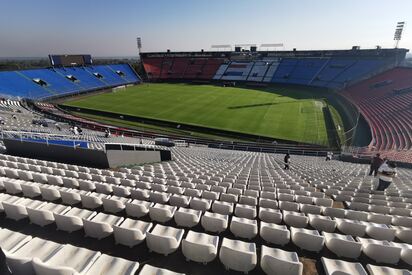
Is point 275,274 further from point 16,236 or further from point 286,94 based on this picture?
point 286,94

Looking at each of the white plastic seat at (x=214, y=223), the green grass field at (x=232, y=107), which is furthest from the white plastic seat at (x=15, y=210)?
the green grass field at (x=232, y=107)

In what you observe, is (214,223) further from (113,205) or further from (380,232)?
(380,232)

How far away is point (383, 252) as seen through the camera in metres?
5.16

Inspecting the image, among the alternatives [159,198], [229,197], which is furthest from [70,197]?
[229,197]

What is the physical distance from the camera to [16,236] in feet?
15.9

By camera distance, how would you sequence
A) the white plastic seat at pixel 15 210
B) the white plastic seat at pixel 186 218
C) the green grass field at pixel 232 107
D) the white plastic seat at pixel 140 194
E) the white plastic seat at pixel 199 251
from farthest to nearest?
the green grass field at pixel 232 107 < the white plastic seat at pixel 140 194 < the white plastic seat at pixel 186 218 < the white plastic seat at pixel 15 210 < the white plastic seat at pixel 199 251

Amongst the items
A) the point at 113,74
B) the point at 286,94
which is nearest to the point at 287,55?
the point at 286,94

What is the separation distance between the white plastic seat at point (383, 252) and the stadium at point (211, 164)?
0.11ft

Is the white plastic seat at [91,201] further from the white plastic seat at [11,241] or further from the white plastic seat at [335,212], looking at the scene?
the white plastic seat at [335,212]

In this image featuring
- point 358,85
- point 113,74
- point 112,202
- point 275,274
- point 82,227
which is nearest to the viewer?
point 275,274

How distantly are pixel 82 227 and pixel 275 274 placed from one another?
4.29 meters

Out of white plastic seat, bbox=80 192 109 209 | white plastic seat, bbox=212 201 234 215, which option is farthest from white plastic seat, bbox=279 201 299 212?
white plastic seat, bbox=80 192 109 209

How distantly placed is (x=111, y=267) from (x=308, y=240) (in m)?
3.97

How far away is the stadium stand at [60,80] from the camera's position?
168 ft
